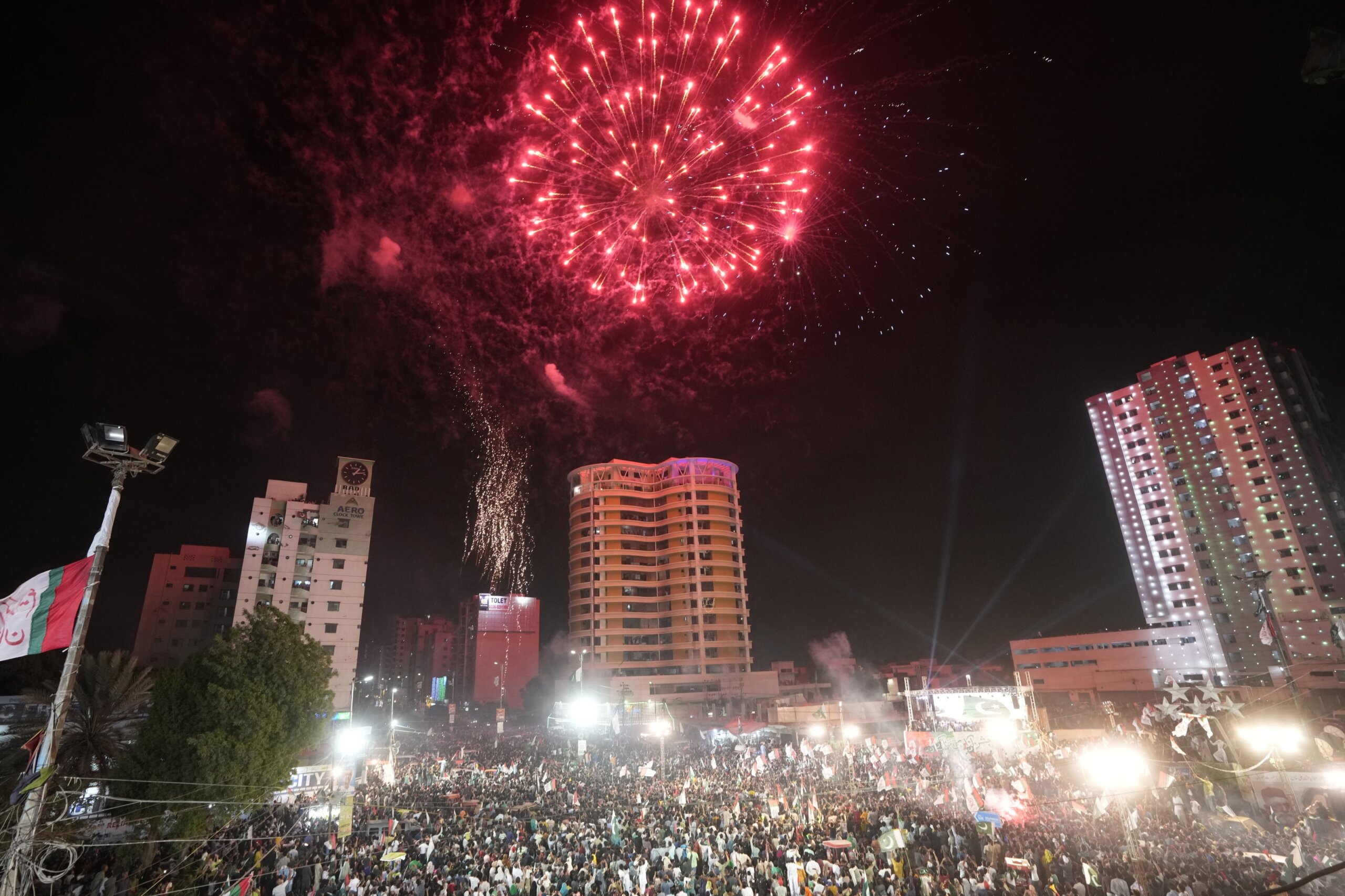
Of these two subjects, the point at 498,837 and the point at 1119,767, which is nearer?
the point at 498,837

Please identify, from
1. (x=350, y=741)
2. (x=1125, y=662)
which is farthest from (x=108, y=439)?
(x=1125, y=662)

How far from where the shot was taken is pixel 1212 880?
1163 centimetres

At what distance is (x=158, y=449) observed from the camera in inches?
364

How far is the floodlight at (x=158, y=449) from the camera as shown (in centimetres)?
915

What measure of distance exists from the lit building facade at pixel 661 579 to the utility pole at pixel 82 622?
5132 cm

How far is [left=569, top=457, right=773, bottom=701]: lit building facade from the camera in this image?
59531 mm

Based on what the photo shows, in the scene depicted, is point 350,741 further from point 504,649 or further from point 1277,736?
point 504,649

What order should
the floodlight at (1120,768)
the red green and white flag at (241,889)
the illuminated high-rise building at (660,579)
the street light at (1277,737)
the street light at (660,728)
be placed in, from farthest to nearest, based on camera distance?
the illuminated high-rise building at (660,579) → the street light at (660,728) → the street light at (1277,737) → the floodlight at (1120,768) → the red green and white flag at (241,889)

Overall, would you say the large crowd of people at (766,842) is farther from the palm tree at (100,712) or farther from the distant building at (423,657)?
the distant building at (423,657)

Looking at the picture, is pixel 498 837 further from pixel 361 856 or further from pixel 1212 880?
pixel 1212 880

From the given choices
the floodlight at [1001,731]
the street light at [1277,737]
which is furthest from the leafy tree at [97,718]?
the floodlight at [1001,731]

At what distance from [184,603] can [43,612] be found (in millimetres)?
54592

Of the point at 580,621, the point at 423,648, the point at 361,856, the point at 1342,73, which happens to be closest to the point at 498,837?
the point at 361,856

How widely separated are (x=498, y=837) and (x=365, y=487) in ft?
109
